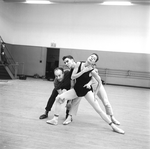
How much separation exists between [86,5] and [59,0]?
73.1 inches

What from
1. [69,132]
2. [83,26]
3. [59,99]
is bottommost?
[69,132]

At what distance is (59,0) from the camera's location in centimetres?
855

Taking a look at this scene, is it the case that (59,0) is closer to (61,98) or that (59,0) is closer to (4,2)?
(4,2)

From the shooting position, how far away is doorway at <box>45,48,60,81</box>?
Answer: 34.2ft

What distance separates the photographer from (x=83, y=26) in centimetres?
981

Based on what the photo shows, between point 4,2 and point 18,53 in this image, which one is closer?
point 4,2

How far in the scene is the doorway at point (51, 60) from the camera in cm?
1044

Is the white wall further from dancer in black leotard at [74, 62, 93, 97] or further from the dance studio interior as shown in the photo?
dancer in black leotard at [74, 62, 93, 97]

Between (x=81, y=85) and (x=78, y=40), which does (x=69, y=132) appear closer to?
(x=81, y=85)

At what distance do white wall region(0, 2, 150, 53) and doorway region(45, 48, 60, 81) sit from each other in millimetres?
A: 444

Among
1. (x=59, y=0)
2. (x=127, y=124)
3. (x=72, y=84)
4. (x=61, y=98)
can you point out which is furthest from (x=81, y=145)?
(x=59, y=0)

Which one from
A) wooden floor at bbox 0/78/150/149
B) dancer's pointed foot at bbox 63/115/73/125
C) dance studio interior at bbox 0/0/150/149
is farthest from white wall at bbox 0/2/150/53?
dancer's pointed foot at bbox 63/115/73/125

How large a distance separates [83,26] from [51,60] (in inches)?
113

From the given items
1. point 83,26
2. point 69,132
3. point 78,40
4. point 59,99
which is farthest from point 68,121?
point 83,26
